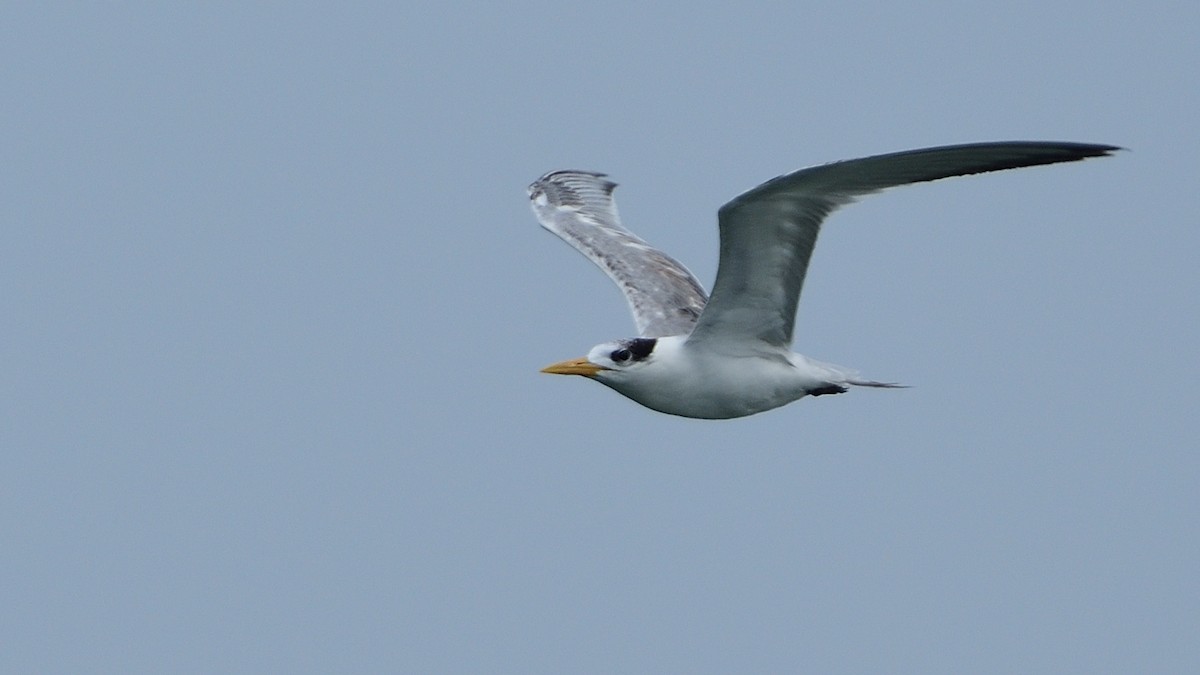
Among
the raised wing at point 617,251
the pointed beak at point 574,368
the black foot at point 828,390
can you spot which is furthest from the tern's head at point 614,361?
the raised wing at point 617,251

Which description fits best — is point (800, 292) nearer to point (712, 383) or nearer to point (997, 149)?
point (712, 383)

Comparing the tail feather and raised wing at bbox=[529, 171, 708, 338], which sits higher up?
raised wing at bbox=[529, 171, 708, 338]

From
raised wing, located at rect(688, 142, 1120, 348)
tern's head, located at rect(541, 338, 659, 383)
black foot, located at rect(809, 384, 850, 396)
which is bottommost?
black foot, located at rect(809, 384, 850, 396)

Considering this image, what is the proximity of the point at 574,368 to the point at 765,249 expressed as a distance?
2.07 m

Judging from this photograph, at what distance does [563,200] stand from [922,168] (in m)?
8.18

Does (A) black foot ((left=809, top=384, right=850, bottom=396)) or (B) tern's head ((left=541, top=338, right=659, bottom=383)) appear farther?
(A) black foot ((left=809, top=384, right=850, bottom=396))

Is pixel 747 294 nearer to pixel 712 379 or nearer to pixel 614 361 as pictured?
pixel 712 379

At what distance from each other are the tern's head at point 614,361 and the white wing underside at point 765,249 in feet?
1.25

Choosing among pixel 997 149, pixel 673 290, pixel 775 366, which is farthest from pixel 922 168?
pixel 673 290

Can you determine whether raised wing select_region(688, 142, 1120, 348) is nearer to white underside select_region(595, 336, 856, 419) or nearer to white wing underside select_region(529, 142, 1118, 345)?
white wing underside select_region(529, 142, 1118, 345)

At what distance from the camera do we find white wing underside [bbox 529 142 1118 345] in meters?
10.5

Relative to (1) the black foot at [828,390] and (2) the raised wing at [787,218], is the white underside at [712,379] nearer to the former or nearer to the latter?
(1) the black foot at [828,390]

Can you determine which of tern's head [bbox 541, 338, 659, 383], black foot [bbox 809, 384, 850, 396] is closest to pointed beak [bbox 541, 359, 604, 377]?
tern's head [bbox 541, 338, 659, 383]

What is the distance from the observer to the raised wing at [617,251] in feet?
51.8
